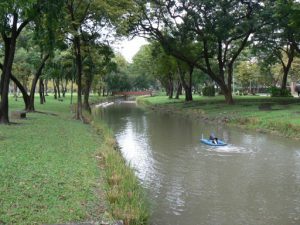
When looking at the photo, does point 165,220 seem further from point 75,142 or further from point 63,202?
point 75,142

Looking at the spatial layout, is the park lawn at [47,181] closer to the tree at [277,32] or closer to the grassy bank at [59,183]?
the grassy bank at [59,183]

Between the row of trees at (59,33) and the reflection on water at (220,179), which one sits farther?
the row of trees at (59,33)

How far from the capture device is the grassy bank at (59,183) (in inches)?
308

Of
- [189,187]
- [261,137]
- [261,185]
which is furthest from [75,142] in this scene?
[261,137]

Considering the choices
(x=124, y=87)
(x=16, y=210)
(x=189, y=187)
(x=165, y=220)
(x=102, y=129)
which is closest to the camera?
(x=16, y=210)

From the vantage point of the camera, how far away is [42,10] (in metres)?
19.5

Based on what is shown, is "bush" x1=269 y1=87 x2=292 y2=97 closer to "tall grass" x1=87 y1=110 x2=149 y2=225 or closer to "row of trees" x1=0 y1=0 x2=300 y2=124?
"row of trees" x1=0 y1=0 x2=300 y2=124

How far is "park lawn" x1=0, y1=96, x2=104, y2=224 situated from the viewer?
305 inches

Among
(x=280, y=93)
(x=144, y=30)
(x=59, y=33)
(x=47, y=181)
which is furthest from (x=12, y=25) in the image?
(x=280, y=93)

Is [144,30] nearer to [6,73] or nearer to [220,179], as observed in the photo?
[6,73]

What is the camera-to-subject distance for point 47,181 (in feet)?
32.3

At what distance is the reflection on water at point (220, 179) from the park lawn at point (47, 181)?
6.17 feet

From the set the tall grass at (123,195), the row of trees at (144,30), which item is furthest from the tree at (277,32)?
the tall grass at (123,195)

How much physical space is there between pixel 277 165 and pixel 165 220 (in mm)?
7816
